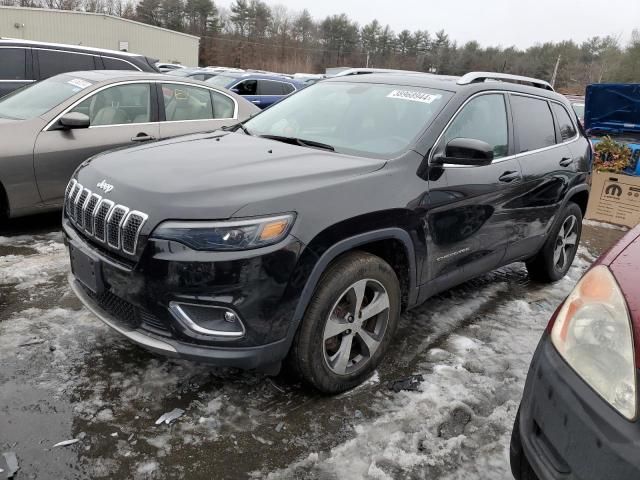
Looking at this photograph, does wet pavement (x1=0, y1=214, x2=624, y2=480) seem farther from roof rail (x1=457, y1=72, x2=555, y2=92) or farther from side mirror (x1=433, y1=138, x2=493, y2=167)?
roof rail (x1=457, y1=72, x2=555, y2=92)

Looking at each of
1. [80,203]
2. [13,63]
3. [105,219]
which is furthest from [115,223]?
[13,63]

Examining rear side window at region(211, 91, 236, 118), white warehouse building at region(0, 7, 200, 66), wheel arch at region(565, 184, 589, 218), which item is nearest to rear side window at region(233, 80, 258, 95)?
rear side window at region(211, 91, 236, 118)

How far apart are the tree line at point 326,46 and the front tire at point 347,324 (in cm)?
5383

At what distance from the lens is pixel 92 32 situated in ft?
128

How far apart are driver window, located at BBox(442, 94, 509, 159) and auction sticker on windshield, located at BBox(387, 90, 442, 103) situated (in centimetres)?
21

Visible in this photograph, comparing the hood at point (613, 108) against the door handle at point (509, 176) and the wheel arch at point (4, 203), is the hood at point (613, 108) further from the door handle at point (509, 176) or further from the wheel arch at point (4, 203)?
the wheel arch at point (4, 203)

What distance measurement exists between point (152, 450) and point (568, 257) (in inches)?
163

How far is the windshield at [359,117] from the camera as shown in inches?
122

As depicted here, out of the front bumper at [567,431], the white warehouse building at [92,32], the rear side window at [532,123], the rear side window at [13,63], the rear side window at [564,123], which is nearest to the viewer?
the front bumper at [567,431]

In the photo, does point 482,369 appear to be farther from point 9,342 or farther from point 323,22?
point 323,22

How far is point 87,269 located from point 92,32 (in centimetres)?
4272

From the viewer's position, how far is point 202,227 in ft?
7.32

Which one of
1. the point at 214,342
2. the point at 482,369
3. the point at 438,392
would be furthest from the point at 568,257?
the point at 214,342

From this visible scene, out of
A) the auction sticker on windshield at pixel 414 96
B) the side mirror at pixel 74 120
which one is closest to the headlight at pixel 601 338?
the auction sticker on windshield at pixel 414 96
